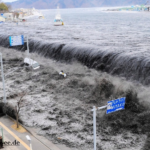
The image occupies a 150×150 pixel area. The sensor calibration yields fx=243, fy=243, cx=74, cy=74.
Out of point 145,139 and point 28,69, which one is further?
point 28,69

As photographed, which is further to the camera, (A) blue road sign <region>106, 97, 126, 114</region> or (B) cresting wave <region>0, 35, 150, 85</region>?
(B) cresting wave <region>0, 35, 150, 85</region>

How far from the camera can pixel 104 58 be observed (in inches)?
1382

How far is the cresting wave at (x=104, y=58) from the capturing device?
2944cm

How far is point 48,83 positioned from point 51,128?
11.9 meters

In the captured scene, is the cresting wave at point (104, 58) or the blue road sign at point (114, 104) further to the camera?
the cresting wave at point (104, 58)

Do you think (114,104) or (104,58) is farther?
(104,58)

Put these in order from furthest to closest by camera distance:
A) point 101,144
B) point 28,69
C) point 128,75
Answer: point 28,69
point 128,75
point 101,144

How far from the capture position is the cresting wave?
96.6ft

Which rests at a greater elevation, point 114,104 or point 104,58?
point 114,104

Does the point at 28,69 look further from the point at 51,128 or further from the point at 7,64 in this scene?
the point at 51,128

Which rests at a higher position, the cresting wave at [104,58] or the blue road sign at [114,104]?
the blue road sign at [114,104]

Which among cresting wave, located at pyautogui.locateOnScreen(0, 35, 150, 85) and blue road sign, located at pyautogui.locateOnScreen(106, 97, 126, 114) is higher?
blue road sign, located at pyautogui.locateOnScreen(106, 97, 126, 114)

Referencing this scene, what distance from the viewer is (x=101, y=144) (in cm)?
1733

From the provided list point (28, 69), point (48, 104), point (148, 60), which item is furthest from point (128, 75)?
point (28, 69)
